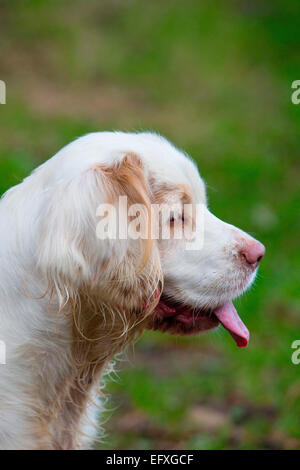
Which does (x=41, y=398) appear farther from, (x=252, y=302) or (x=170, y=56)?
(x=170, y=56)

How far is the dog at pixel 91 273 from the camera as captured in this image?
8.04 ft

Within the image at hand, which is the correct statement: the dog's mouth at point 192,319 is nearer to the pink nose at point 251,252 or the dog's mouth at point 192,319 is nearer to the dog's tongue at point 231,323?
the dog's tongue at point 231,323

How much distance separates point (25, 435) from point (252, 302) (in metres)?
3.05

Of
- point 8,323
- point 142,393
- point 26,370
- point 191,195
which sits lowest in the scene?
point 142,393

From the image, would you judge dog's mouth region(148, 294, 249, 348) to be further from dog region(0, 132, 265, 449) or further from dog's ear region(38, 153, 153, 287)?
dog's ear region(38, 153, 153, 287)

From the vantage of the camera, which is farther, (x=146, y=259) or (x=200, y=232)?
(x=200, y=232)

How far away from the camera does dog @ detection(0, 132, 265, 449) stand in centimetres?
245

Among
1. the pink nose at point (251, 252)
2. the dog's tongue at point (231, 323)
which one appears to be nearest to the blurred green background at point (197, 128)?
the dog's tongue at point (231, 323)

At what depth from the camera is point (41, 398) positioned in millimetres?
2715

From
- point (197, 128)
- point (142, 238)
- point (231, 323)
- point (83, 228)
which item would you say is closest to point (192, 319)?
point (231, 323)

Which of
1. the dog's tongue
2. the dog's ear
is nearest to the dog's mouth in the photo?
the dog's tongue

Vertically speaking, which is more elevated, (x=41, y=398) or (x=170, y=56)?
(x=170, y=56)

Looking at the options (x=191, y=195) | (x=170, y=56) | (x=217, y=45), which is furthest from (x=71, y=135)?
(x=191, y=195)

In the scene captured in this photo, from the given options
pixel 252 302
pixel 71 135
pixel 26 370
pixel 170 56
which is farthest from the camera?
pixel 170 56
